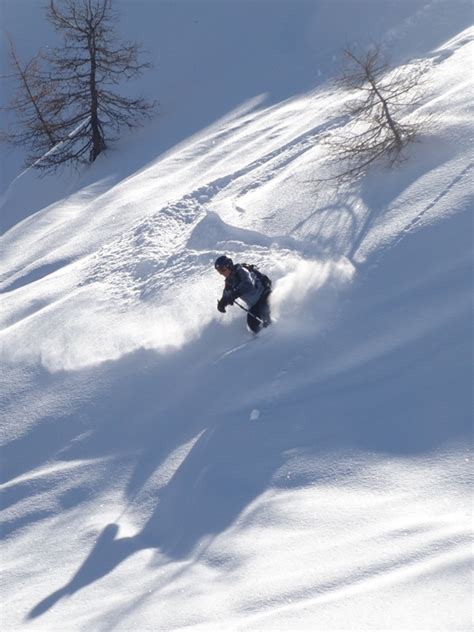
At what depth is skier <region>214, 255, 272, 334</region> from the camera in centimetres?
949

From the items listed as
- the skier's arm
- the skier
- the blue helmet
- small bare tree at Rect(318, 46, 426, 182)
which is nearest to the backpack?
the skier

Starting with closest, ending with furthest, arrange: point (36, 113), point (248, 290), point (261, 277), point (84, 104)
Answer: point (248, 290)
point (261, 277)
point (84, 104)
point (36, 113)

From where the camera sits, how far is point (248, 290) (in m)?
9.58

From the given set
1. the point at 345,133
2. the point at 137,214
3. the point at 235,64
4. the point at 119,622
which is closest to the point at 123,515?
the point at 119,622

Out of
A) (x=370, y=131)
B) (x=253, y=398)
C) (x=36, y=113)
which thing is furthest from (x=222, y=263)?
(x=36, y=113)

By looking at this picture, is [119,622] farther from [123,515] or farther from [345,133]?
[345,133]

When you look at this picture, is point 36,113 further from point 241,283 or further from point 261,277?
point 241,283

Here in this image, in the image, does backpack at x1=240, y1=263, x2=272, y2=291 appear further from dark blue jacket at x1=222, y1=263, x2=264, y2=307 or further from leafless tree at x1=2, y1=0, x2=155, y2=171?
leafless tree at x1=2, y1=0, x2=155, y2=171

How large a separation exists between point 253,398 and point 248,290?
1.56 metres

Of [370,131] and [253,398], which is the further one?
[370,131]

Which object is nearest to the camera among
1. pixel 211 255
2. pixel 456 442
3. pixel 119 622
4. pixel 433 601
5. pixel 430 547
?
pixel 433 601

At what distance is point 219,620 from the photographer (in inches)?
243

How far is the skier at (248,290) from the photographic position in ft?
31.1

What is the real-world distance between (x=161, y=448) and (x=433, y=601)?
4556 mm
